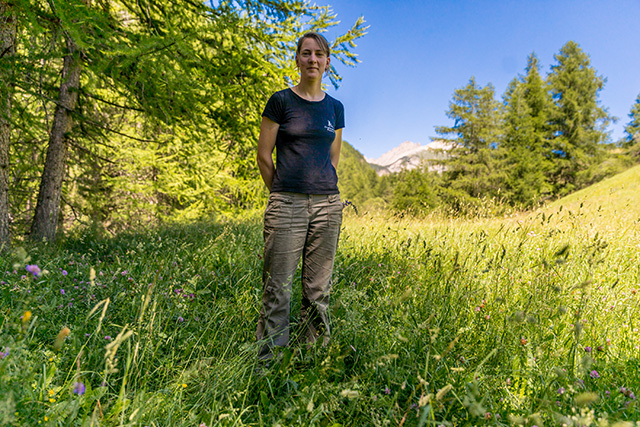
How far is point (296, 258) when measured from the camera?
2.44m

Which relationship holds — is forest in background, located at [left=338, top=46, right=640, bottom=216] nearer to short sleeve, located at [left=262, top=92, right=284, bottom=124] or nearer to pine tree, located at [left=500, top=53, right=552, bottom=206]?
pine tree, located at [left=500, top=53, right=552, bottom=206]

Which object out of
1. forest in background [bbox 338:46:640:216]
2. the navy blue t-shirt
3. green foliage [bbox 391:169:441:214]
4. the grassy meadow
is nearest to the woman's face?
the navy blue t-shirt

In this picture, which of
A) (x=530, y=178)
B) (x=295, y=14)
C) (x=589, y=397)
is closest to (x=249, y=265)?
(x=589, y=397)

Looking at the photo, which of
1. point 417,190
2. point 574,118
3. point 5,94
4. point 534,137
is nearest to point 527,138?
point 534,137

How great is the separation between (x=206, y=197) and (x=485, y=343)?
8.36 m

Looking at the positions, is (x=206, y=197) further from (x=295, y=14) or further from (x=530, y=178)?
(x=530, y=178)

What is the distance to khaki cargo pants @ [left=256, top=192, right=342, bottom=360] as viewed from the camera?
7.77ft

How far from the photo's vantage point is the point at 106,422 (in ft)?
5.08

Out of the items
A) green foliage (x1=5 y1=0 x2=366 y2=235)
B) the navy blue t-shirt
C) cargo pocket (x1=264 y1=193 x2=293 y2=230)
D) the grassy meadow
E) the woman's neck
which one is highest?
green foliage (x1=5 y1=0 x2=366 y2=235)

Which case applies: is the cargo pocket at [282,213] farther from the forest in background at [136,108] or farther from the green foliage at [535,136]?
the green foliage at [535,136]

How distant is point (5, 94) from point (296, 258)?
11.5 ft

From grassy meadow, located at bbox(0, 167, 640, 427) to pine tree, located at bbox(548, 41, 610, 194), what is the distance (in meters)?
26.3

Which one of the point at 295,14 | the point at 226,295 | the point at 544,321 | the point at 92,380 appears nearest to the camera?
the point at 92,380

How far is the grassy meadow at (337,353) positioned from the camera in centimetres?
144
